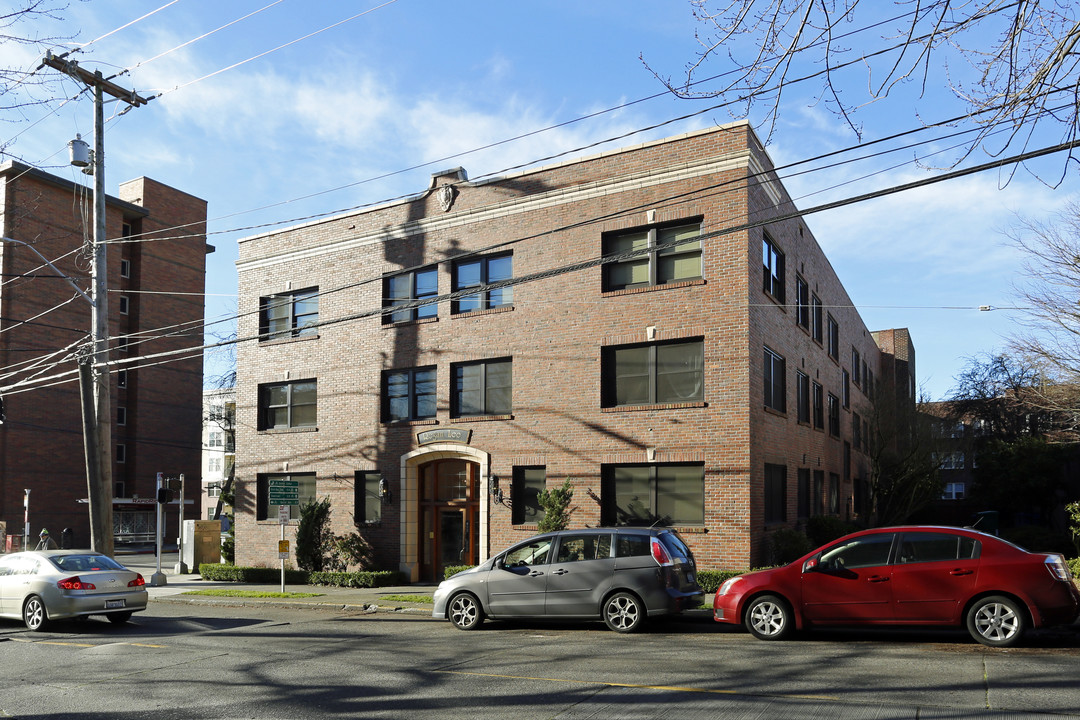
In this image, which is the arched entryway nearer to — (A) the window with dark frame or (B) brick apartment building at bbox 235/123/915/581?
(B) brick apartment building at bbox 235/123/915/581

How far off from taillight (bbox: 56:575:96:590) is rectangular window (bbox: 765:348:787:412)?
49.2ft

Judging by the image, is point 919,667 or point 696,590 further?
Answer: point 696,590

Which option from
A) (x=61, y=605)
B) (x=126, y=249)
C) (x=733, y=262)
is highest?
(x=126, y=249)

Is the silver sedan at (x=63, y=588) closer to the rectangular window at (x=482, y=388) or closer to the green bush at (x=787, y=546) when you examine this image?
the rectangular window at (x=482, y=388)

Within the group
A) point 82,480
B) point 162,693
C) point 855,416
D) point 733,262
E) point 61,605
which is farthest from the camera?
point 82,480

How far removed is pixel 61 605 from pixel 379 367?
11279mm

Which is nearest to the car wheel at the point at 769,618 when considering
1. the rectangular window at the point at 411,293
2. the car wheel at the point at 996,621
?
the car wheel at the point at 996,621

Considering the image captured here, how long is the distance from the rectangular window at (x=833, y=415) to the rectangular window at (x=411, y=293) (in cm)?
1464

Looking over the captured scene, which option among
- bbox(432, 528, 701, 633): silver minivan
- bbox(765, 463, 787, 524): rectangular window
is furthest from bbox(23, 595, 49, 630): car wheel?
bbox(765, 463, 787, 524): rectangular window

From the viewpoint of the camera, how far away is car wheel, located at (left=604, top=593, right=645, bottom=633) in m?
13.5

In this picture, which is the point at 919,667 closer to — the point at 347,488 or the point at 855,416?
the point at 347,488

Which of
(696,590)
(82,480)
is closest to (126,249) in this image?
(82,480)

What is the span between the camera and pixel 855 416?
3747 cm

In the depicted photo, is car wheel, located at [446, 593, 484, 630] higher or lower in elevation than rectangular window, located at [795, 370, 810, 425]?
lower
